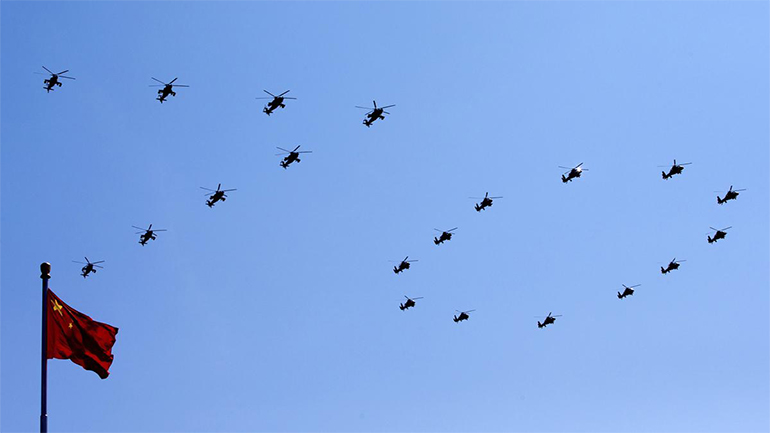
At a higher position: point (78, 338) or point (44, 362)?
point (78, 338)

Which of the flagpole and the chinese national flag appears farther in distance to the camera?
the chinese national flag

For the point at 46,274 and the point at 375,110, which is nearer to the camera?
the point at 46,274

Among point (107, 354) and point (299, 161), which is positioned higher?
point (299, 161)

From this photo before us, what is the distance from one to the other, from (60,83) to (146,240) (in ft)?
51.0

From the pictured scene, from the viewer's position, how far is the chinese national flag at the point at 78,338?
37.9 metres

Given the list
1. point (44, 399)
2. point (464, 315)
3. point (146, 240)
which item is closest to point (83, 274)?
point (146, 240)

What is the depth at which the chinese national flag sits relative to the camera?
124 feet

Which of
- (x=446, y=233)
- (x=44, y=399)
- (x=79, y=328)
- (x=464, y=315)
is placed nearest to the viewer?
(x=44, y=399)

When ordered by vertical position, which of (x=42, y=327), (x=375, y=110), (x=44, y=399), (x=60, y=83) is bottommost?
(x=44, y=399)

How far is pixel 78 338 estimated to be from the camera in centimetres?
3938

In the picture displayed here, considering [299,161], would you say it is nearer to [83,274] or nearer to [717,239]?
[83,274]

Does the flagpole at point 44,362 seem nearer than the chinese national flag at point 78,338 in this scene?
Yes

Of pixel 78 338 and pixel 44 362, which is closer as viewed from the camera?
pixel 44 362

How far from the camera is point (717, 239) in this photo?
97.1m
